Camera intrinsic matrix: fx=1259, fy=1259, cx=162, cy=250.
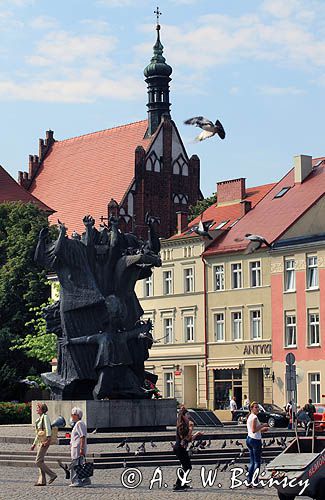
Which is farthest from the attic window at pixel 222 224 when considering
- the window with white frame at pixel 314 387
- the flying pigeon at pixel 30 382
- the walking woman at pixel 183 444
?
the walking woman at pixel 183 444

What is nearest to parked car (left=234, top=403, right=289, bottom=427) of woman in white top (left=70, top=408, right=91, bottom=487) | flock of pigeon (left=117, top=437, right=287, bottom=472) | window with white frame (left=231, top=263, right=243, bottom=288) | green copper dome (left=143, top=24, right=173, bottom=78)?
window with white frame (left=231, top=263, right=243, bottom=288)

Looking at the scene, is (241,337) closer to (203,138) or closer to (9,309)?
(9,309)

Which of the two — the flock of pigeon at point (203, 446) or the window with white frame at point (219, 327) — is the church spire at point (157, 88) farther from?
the flock of pigeon at point (203, 446)

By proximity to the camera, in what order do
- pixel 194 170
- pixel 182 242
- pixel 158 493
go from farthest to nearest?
1. pixel 194 170
2. pixel 182 242
3. pixel 158 493

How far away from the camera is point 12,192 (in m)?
98.0

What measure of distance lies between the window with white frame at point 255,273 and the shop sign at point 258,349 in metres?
3.44

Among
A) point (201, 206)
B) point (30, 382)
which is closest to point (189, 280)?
point (30, 382)

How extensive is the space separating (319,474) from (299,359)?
46816mm

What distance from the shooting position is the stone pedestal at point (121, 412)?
3512cm

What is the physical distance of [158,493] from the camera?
901 inches

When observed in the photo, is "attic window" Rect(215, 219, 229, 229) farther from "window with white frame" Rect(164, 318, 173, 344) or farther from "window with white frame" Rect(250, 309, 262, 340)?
"window with white frame" Rect(250, 309, 262, 340)

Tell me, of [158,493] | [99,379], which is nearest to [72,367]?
[99,379]

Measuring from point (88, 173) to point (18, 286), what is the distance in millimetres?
35411

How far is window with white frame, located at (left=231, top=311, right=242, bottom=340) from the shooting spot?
70250 mm
